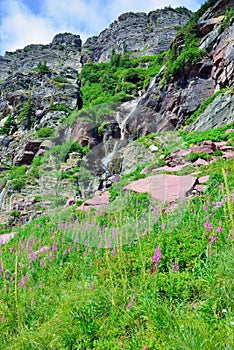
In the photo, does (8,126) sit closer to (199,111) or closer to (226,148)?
(199,111)

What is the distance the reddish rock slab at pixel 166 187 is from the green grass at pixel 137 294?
1.46m

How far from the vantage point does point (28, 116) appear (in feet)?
131

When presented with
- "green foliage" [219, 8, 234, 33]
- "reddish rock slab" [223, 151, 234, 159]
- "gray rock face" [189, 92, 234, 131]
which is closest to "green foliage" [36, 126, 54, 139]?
"green foliage" [219, 8, 234, 33]

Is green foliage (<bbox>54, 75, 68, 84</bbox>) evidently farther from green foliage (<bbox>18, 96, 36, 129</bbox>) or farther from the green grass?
the green grass

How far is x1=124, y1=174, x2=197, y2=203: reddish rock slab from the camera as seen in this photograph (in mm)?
6538

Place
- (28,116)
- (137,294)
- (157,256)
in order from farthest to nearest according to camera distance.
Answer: (28,116) < (157,256) < (137,294)

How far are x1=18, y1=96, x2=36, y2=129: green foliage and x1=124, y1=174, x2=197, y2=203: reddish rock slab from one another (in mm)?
33658

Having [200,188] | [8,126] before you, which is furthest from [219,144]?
[8,126]

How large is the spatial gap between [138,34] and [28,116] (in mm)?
48388

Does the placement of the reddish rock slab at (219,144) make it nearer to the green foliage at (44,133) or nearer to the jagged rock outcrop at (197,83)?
the jagged rock outcrop at (197,83)

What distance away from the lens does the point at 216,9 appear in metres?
25.0

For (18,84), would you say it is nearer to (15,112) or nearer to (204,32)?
(15,112)

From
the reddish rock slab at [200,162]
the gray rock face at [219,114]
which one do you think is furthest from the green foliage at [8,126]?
the reddish rock slab at [200,162]

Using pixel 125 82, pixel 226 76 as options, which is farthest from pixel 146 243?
pixel 125 82
